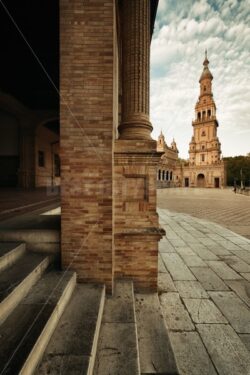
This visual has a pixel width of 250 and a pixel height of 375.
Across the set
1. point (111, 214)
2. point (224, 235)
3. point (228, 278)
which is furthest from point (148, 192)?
point (224, 235)

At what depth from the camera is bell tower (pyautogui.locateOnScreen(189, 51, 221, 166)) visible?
6490cm

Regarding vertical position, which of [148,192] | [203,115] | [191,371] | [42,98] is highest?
[203,115]

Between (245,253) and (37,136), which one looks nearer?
(245,253)

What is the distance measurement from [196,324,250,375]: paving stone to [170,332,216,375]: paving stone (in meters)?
0.08

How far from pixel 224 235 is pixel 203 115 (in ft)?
241

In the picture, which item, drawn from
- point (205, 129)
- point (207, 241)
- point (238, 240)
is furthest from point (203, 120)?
point (207, 241)

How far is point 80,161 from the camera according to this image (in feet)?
9.26

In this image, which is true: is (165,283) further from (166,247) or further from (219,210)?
(219,210)

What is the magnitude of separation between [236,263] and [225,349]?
271 cm

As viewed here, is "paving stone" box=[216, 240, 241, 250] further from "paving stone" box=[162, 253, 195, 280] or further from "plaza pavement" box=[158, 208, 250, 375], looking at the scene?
"paving stone" box=[162, 253, 195, 280]

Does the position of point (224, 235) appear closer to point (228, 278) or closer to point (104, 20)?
point (228, 278)

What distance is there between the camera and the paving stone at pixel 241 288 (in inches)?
122

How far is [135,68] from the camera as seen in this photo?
3.62 meters

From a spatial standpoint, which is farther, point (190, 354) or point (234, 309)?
point (234, 309)
